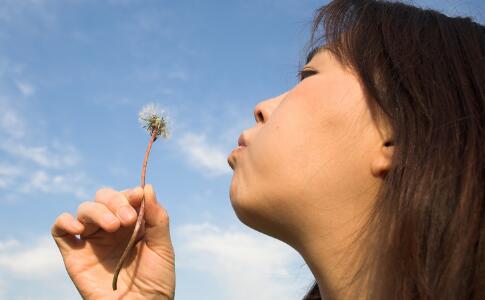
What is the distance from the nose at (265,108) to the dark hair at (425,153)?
350 mm

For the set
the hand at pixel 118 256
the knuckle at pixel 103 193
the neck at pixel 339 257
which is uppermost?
the knuckle at pixel 103 193

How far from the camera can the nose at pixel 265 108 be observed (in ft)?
8.00

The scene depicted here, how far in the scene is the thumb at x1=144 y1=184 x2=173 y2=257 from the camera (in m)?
2.90

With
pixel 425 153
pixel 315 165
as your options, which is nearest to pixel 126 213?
pixel 315 165

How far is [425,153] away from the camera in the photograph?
207 centimetres

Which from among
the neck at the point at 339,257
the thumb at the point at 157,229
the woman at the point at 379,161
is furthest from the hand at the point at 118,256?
the neck at the point at 339,257

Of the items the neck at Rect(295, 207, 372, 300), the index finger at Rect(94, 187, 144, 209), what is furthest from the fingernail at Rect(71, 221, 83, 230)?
the neck at Rect(295, 207, 372, 300)

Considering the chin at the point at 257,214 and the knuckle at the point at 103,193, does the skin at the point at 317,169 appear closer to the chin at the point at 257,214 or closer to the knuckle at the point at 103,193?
the chin at the point at 257,214

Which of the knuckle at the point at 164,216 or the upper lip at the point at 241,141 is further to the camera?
the knuckle at the point at 164,216

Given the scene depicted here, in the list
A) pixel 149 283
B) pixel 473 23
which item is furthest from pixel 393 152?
pixel 149 283

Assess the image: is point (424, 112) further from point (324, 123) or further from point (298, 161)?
point (298, 161)

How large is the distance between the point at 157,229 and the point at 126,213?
0.39 metres

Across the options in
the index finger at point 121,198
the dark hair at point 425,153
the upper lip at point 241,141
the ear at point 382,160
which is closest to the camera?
the dark hair at point 425,153

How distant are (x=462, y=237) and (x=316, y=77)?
0.93m
